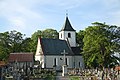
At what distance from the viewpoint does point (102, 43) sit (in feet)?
160

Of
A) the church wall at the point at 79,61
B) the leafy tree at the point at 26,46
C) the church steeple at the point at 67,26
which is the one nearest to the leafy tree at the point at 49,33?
the leafy tree at the point at 26,46

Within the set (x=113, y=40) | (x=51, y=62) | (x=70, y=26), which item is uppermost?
(x=70, y=26)

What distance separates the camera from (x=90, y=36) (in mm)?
50562

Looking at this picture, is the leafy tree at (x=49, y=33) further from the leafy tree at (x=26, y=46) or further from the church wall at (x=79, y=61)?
the church wall at (x=79, y=61)

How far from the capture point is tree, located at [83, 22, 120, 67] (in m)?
48.3

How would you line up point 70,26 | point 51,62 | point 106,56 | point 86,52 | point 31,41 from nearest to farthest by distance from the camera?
point 106,56 < point 86,52 < point 51,62 < point 70,26 < point 31,41

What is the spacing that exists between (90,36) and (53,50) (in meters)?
11.2

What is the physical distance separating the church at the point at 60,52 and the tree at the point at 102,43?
25.3 ft

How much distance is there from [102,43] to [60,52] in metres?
12.9

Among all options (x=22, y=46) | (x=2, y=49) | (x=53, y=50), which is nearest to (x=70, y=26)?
(x=53, y=50)

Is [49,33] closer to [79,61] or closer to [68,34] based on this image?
[68,34]

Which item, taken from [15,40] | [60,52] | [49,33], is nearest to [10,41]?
[15,40]

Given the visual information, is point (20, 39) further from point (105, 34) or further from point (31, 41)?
point (105, 34)

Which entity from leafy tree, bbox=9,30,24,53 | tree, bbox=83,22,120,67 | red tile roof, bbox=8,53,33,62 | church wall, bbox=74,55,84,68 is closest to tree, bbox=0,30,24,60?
leafy tree, bbox=9,30,24,53
